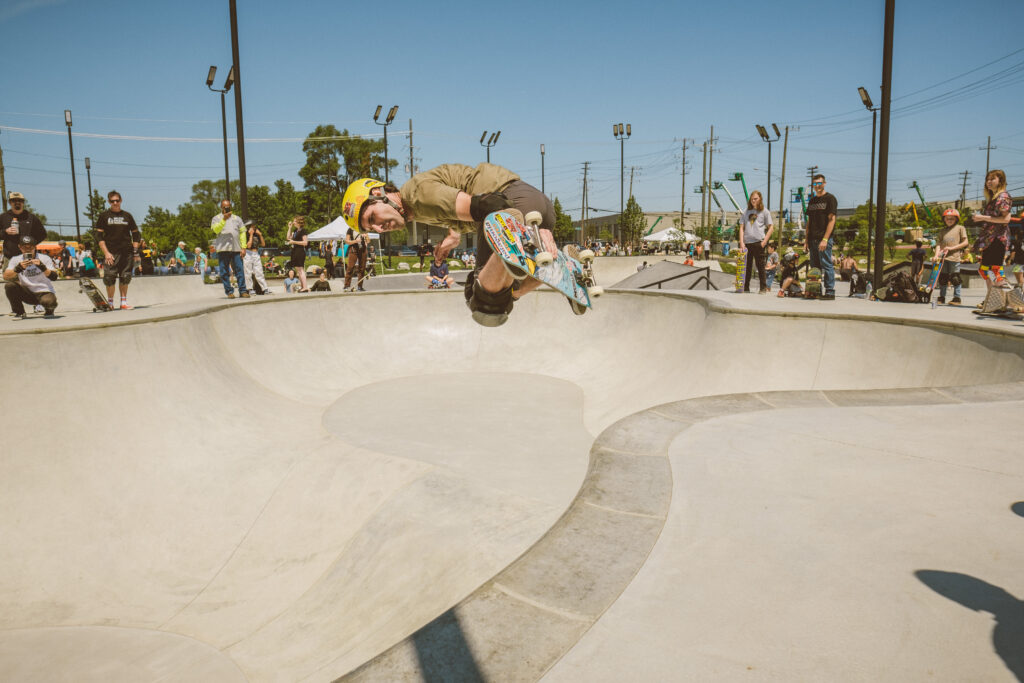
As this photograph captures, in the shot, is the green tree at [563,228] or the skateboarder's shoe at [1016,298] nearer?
the skateboarder's shoe at [1016,298]

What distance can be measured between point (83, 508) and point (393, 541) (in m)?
3.22

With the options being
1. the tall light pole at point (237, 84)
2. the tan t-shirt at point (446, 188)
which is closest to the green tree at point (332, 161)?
the tall light pole at point (237, 84)

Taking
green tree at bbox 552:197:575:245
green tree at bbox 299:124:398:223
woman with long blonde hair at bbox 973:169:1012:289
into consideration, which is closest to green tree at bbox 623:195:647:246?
green tree at bbox 552:197:575:245

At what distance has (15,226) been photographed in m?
7.97

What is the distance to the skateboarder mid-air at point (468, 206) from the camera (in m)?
4.15

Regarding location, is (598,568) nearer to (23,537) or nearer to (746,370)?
(23,537)

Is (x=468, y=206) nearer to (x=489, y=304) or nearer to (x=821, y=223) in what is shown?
(x=489, y=304)

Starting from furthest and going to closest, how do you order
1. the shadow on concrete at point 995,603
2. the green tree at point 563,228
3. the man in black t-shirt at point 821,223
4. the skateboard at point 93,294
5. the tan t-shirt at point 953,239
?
the green tree at point 563,228
the man in black t-shirt at point 821,223
the skateboard at point 93,294
the tan t-shirt at point 953,239
the shadow on concrete at point 995,603

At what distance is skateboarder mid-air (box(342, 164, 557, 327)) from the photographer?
415cm

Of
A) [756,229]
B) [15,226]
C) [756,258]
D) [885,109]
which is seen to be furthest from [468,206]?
[885,109]

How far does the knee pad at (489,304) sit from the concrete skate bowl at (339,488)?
1.25 metres

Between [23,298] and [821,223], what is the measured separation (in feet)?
40.6

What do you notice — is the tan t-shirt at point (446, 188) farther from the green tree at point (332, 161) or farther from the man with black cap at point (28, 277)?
the green tree at point (332, 161)

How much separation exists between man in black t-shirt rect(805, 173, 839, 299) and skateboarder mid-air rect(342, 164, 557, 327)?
22.5 ft
